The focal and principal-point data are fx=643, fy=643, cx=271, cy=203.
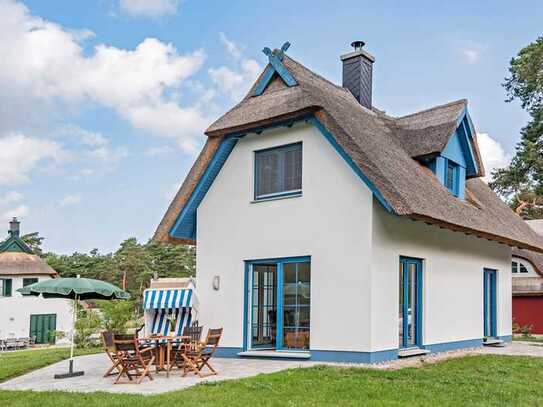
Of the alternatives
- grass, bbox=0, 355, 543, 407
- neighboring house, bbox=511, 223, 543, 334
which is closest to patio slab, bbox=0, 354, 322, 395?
grass, bbox=0, 355, 543, 407

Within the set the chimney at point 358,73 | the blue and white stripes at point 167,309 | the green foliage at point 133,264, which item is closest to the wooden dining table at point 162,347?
the blue and white stripes at point 167,309

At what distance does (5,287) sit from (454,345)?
30.1m

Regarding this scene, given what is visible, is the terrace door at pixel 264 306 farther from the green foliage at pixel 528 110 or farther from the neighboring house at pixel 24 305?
the neighboring house at pixel 24 305

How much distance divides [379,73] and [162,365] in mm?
11296

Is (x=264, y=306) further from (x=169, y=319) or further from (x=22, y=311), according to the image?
(x=22, y=311)

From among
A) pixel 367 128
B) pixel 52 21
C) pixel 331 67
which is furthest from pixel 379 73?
pixel 52 21

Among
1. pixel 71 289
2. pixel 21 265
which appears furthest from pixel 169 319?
pixel 21 265

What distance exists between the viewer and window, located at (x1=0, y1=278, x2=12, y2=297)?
3762 cm

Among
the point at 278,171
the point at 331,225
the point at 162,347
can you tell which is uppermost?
the point at 278,171

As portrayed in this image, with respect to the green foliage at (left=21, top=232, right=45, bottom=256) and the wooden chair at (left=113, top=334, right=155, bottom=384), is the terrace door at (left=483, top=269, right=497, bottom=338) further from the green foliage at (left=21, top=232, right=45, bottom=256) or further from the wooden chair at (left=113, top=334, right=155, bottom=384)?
the green foliage at (left=21, top=232, right=45, bottom=256)

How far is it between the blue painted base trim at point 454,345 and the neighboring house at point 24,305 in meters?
26.6

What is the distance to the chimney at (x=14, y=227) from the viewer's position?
4003 cm

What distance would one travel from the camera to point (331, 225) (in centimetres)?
1292

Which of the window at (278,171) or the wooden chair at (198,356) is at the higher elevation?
the window at (278,171)
